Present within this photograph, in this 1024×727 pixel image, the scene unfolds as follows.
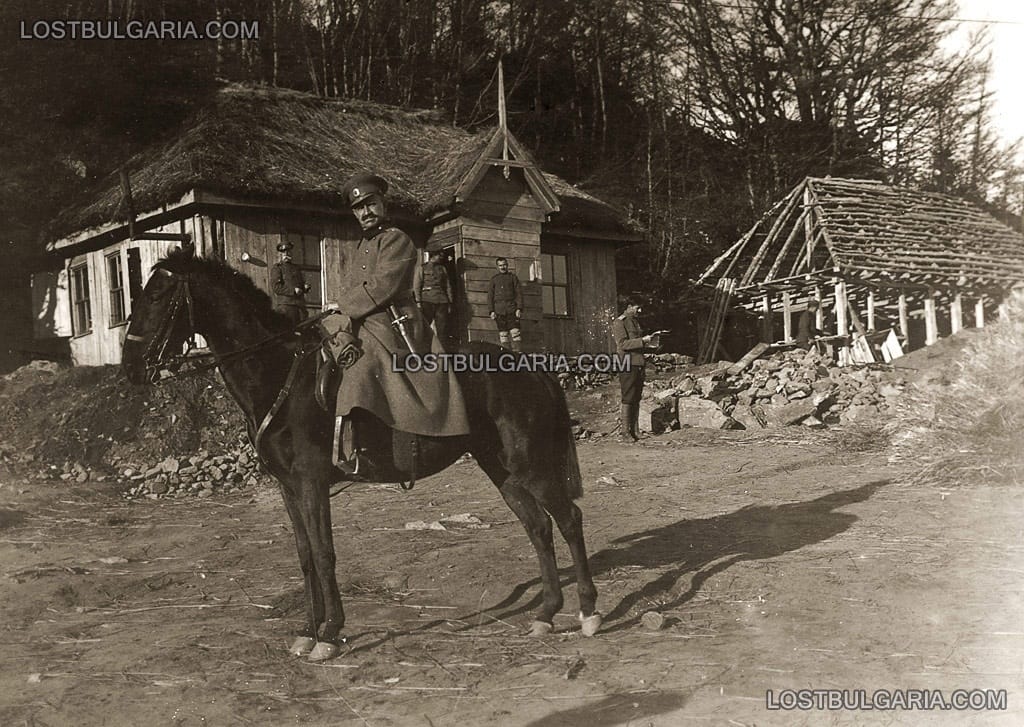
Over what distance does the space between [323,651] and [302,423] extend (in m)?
1.37

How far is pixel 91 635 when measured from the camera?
614cm

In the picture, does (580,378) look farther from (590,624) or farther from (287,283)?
(590,624)

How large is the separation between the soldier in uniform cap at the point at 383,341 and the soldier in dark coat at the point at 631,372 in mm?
8562

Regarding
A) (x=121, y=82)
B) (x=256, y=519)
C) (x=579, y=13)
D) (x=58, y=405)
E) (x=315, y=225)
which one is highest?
(x=579, y=13)

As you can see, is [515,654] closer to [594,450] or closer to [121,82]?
[594,450]

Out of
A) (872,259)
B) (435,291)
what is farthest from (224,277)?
(872,259)

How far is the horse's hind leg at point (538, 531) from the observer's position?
616 centimetres

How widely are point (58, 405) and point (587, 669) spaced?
1167 cm

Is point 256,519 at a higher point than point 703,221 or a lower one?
lower

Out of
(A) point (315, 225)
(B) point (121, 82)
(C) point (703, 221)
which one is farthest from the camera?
(C) point (703, 221)

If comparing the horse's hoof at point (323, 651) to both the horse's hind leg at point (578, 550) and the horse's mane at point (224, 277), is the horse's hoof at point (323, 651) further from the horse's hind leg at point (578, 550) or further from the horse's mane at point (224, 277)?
the horse's mane at point (224, 277)

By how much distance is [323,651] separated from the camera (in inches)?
220

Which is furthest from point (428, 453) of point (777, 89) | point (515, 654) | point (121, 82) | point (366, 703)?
point (777, 89)

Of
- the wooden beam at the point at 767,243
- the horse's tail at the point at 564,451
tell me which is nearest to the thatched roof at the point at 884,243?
the wooden beam at the point at 767,243
